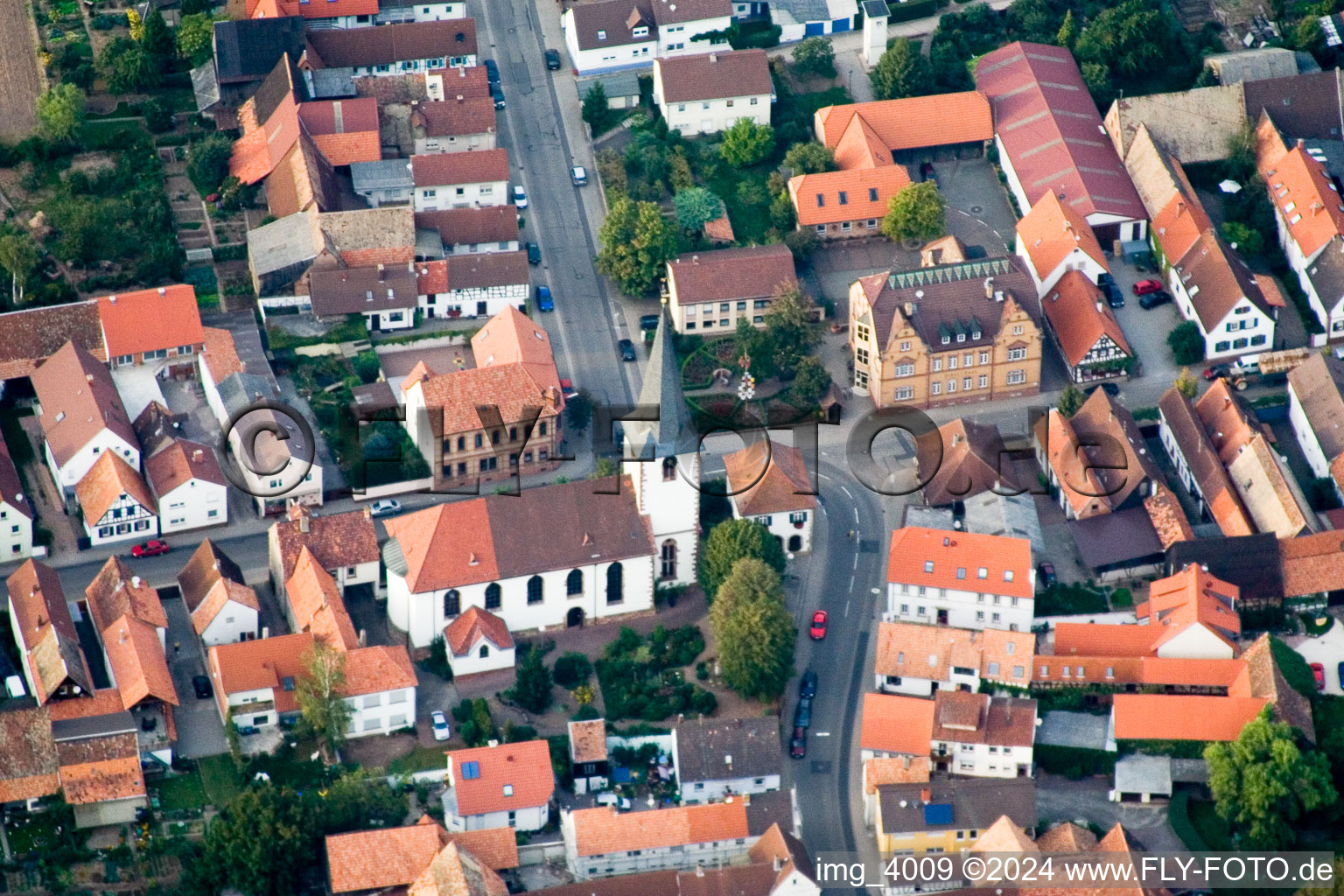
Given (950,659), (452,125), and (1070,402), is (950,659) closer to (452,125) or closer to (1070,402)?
(1070,402)

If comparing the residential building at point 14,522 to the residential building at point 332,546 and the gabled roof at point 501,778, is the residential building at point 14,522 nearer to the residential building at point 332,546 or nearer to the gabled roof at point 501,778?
the residential building at point 332,546

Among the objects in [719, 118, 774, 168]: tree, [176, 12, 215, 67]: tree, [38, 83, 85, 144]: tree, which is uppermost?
[176, 12, 215, 67]: tree

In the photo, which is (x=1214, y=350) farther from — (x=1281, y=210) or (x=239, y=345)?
(x=239, y=345)

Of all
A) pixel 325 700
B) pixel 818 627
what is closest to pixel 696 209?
pixel 818 627

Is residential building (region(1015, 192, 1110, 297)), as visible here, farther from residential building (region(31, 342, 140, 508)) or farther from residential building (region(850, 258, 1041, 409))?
residential building (region(31, 342, 140, 508))

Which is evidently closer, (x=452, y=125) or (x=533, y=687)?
(x=533, y=687)

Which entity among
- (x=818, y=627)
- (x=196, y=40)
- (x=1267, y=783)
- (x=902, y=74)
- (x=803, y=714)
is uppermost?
(x=196, y=40)

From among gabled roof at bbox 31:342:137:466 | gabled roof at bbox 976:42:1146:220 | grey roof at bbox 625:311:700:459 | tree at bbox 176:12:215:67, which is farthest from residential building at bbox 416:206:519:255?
gabled roof at bbox 976:42:1146:220
